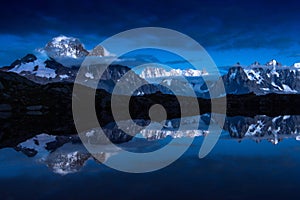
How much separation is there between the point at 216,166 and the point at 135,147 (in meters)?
14.7

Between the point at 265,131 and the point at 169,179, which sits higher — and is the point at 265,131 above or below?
above

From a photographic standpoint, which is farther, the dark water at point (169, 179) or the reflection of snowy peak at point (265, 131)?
the reflection of snowy peak at point (265, 131)

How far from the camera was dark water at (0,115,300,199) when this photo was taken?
2091 cm

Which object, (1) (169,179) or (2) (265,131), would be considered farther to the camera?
(2) (265,131)

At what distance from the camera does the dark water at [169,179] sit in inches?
823

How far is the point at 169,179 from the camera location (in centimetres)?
2483

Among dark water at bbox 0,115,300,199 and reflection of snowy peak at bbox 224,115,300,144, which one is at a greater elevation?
reflection of snowy peak at bbox 224,115,300,144

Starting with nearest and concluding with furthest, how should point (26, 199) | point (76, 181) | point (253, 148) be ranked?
point (26, 199) → point (76, 181) → point (253, 148)

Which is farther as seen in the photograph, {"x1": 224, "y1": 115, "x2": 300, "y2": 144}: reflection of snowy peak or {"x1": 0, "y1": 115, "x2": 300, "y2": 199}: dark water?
{"x1": 224, "y1": 115, "x2": 300, "y2": 144}: reflection of snowy peak

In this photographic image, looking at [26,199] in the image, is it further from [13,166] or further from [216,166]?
[216,166]

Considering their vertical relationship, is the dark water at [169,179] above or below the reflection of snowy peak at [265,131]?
below

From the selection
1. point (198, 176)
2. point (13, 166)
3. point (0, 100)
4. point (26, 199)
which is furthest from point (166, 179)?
point (0, 100)

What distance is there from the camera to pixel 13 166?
31.2 meters

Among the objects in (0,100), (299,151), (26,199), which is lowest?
(26,199)
